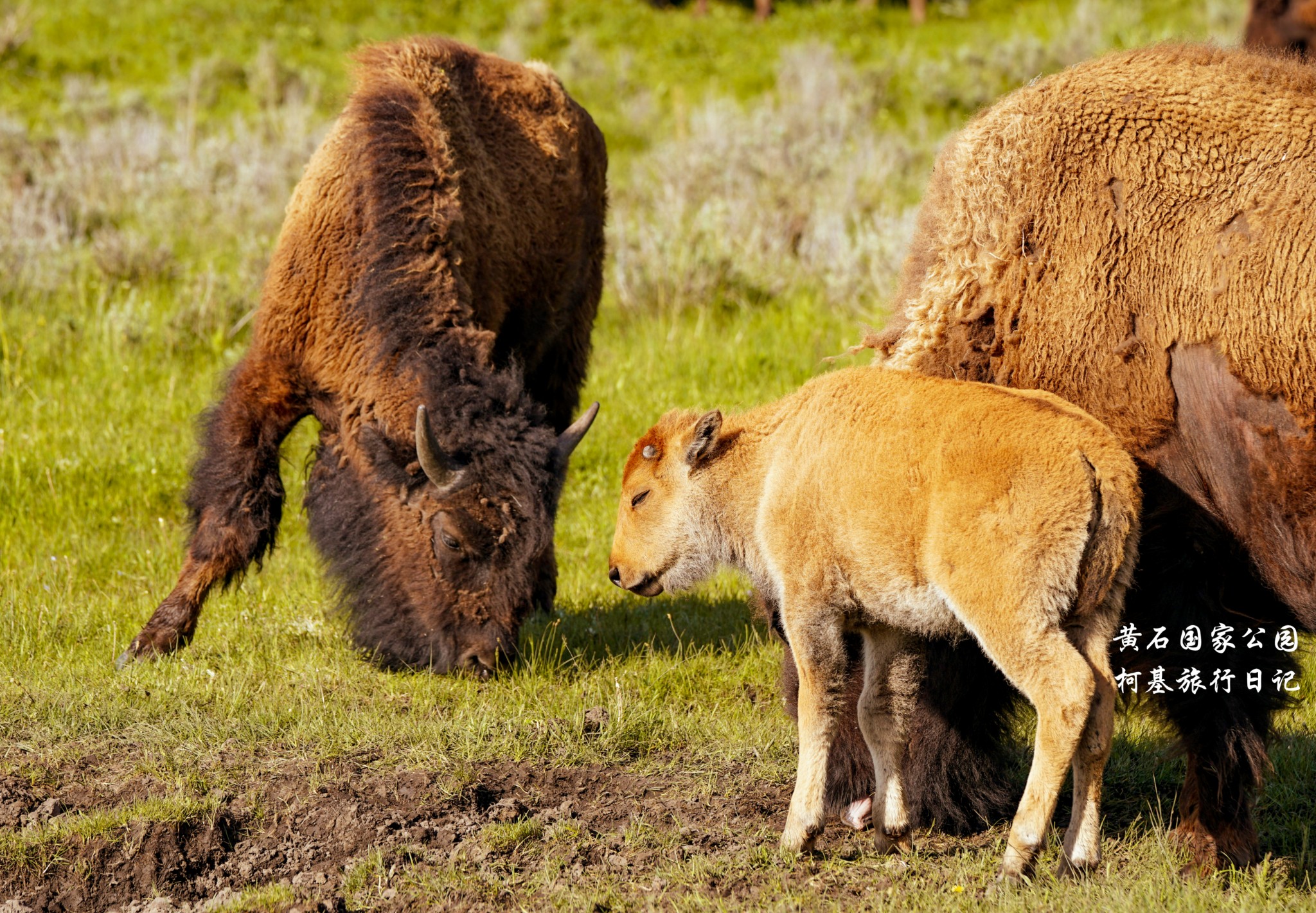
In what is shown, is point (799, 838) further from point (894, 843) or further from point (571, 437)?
point (571, 437)

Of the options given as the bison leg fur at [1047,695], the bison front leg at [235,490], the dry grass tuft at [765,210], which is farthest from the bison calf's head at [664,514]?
the dry grass tuft at [765,210]

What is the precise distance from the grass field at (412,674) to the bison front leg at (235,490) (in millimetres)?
267

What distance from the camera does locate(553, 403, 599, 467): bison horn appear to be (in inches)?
228

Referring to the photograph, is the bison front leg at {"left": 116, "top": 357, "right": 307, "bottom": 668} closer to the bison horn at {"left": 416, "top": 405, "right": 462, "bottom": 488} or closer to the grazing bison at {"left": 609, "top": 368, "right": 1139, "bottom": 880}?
the bison horn at {"left": 416, "top": 405, "right": 462, "bottom": 488}

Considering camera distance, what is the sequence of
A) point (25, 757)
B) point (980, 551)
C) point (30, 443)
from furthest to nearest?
point (30, 443)
point (25, 757)
point (980, 551)

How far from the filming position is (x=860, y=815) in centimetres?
426

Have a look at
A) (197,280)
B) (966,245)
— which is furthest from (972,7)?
(966,245)

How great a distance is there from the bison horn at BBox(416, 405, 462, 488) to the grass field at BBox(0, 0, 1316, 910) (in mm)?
837

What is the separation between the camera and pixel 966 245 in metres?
4.09

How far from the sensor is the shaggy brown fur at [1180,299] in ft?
12.0

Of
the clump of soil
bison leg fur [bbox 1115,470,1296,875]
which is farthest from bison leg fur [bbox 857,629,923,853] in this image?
bison leg fur [bbox 1115,470,1296,875]

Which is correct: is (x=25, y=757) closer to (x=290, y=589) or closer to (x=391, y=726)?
(x=391, y=726)

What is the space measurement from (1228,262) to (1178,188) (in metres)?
0.27

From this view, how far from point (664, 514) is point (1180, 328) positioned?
5.16 feet
